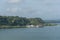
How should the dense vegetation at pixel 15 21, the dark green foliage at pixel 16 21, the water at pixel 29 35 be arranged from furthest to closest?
the dark green foliage at pixel 16 21 < the dense vegetation at pixel 15 21 < the water at pixel 29 35

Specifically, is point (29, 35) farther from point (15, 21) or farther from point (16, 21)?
point (16, 21)

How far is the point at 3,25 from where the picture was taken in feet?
166

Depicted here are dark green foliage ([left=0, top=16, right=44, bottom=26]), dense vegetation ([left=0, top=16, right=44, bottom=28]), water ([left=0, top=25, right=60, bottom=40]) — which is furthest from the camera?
dark green foliage ([left=0, top=16, right=44, bottom=26])

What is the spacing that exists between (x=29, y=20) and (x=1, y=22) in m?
10.6

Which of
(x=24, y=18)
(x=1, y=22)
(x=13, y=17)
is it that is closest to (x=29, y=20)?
(x=24, y=18)

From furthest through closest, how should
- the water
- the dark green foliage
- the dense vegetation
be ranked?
the dark green foliage
the dense vegetation
the water

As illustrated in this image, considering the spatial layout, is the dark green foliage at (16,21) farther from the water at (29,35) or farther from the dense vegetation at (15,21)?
the water at (29,35)

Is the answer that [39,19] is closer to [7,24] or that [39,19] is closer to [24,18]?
[24,18]

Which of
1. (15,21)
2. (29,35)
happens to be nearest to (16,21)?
(15,21)

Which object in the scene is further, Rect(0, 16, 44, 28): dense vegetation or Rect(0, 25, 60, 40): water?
Rect(0, 16, 44, 28): dense vegetation

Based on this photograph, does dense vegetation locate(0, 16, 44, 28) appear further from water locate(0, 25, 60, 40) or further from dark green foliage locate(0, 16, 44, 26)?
water locate(0, 25, 60, 40)

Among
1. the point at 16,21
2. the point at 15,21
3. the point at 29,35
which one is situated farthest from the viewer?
the point at 16,21

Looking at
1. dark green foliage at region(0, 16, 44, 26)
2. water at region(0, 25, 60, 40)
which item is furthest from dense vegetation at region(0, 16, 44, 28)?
water at region(0, 25, 60, 40)

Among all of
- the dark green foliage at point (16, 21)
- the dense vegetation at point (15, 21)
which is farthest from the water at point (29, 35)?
the dark green foliage at point (16, 21)
